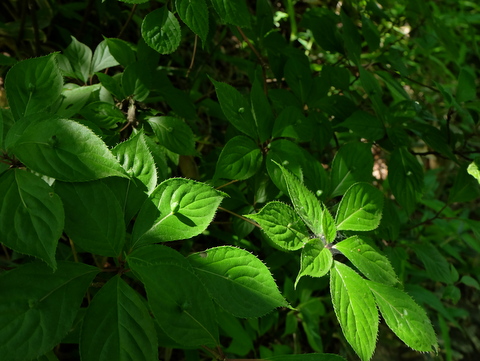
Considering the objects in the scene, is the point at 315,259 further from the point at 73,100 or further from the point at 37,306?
the point at 73,100

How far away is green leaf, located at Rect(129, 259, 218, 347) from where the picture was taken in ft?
1.92

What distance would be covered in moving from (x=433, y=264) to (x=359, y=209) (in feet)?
1.94

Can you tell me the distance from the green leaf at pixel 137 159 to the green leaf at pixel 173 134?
235 mm

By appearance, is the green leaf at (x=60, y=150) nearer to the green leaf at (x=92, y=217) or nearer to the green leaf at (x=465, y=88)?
the green leaf at (x=92, y=217)

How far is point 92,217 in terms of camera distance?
2.07 feet

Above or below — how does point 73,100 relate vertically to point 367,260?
above

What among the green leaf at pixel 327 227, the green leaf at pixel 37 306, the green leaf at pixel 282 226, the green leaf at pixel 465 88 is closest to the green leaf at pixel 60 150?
the green leaf at pixel 37 306

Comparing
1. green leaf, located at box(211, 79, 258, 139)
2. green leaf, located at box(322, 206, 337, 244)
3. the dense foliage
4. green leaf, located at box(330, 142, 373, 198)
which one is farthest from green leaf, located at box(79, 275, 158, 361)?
green leaf, located at box(330, 142, 373, 198)

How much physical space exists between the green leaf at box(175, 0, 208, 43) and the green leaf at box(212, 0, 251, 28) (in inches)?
1.4

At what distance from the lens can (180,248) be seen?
134 centimetres

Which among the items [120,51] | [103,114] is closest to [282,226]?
[103,114]

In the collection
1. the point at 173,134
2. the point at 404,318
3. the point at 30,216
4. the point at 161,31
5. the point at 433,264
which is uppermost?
the point at 161,31

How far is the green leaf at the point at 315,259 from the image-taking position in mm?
684

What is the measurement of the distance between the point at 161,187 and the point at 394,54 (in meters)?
0.98
